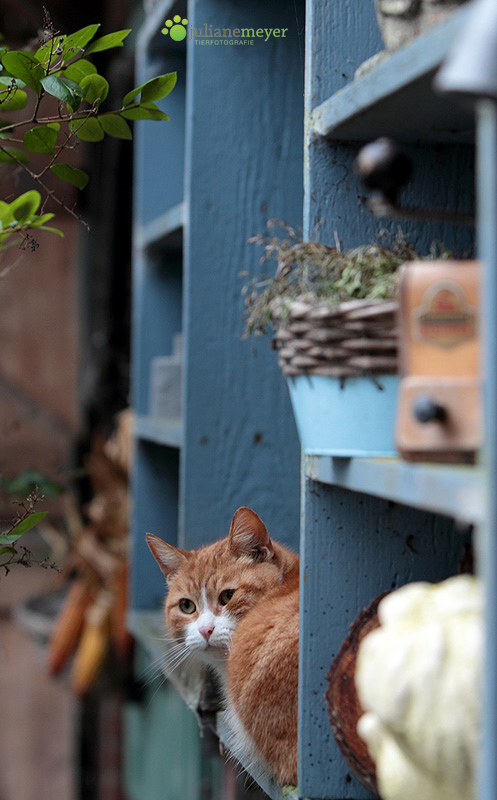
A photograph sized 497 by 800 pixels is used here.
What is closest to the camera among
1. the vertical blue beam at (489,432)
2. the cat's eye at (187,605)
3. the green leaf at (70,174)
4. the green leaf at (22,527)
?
the vertical blue beam at (489,432)

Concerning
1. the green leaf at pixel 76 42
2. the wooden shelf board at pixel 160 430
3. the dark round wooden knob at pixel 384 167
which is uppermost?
the green leaf at pixel 76 42

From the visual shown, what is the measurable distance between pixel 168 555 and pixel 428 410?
1.85ft

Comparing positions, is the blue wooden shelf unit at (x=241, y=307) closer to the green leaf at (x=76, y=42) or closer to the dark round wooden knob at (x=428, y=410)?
the dark round wooden knob at (x=428, y=410)

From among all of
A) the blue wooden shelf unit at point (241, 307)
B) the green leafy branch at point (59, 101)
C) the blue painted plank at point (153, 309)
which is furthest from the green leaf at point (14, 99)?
the blue painted plank at point (153, 309)

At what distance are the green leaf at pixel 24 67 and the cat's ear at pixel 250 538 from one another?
1.53ft

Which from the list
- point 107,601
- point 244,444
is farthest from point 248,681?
point 107,601

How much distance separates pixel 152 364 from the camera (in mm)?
1627

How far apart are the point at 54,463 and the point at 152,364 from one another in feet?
3.03

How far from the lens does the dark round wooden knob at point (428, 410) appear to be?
442 mm

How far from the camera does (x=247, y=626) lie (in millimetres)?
806

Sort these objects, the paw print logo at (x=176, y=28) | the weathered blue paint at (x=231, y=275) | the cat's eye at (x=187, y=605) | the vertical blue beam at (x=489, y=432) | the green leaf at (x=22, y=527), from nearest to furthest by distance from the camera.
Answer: the vertical blue beam at (x=489, y=432) → the green leaf at (x=22, y=527) → the cat's eye at (x=187, y=605) → the weathered blue paint at (x=231, y=275) → the paw print logo at (x=176, y=28)

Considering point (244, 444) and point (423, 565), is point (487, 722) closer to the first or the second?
point (423, 565)

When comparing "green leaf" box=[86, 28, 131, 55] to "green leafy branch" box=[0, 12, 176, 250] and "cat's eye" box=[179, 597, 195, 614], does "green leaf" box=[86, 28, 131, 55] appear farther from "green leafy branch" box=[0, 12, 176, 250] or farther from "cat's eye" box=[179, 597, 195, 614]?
"cat's eye" box=[179, 597, 195, 614]

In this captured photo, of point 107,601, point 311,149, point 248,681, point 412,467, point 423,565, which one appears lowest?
point 107,601
